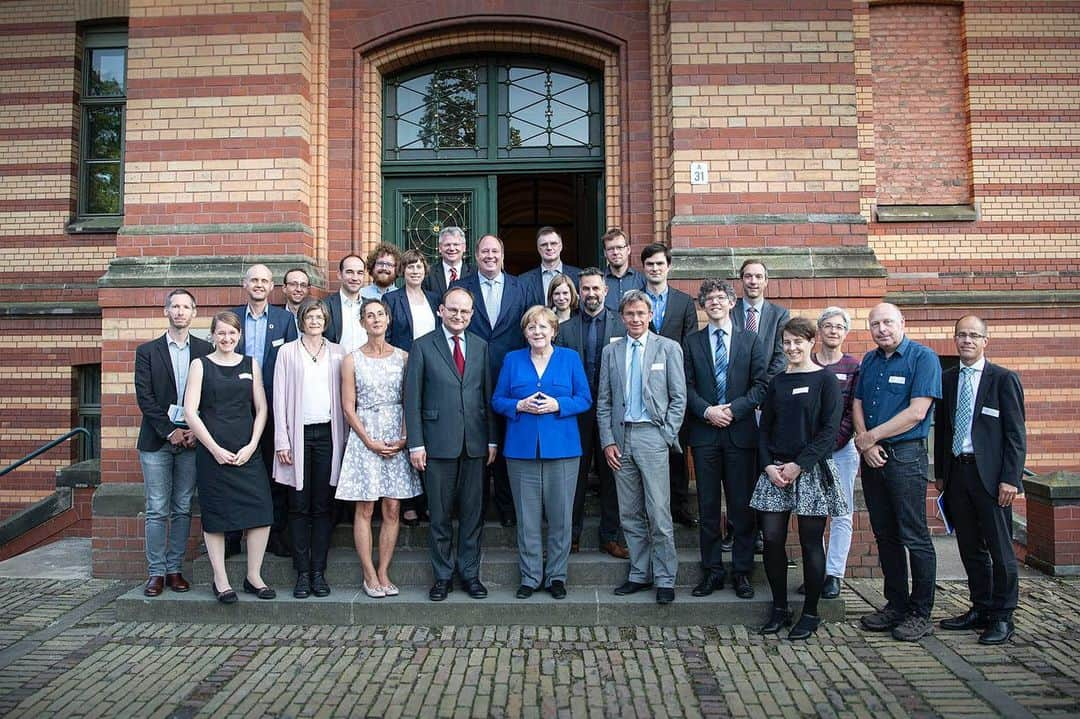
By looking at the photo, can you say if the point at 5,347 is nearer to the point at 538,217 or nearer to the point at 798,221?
the point at 538,217

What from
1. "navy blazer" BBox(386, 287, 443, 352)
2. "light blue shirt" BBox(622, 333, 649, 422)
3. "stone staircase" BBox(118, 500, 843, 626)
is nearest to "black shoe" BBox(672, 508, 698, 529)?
"stone staircase" BBox(118, 500, 843, 626)

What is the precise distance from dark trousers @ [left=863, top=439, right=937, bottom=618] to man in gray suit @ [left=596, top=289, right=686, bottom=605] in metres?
1.34

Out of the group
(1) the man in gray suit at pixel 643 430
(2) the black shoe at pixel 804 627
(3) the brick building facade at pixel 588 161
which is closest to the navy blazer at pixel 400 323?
(1) the man in gray suit at pixel 643 430

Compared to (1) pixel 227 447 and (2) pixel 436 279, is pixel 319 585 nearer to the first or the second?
(1) pixel 227 447

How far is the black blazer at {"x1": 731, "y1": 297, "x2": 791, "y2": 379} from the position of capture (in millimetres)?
5480

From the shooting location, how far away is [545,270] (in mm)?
6074

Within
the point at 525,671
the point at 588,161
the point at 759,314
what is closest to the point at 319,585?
the point at 525,671

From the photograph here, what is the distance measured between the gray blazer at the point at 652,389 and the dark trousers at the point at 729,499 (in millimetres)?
288

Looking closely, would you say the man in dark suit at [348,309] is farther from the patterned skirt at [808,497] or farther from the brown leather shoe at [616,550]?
the patterned skirt at [808,497]

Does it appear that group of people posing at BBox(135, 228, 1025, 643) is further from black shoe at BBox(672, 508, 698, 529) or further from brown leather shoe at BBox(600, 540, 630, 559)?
black shoe at BBox(672, 508, 698, 529)

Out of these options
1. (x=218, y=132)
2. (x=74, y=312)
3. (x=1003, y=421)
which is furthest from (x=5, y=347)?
(x=1003, y=421)

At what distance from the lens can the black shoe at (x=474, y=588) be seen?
17.0ft

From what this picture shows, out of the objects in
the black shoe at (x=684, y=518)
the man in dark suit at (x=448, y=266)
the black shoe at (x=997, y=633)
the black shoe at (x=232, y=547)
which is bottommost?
the black shoe at (x=997, y=633)

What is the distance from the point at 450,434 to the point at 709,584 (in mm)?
2032
